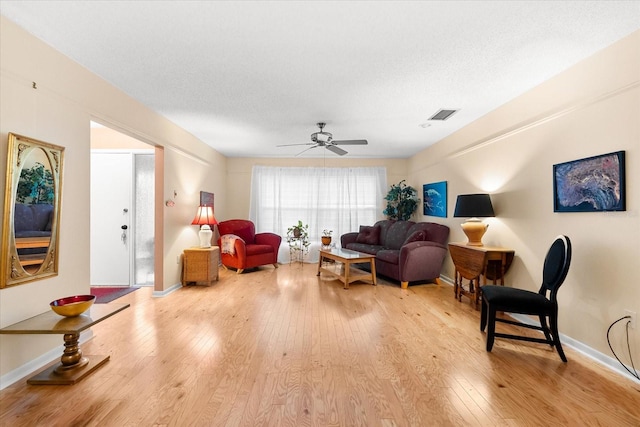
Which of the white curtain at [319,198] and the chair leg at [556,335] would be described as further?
the white curtain at [319,198]

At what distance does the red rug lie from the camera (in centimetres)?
366

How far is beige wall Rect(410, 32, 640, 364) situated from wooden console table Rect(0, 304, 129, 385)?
12.0 feet

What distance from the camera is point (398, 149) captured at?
5598mm

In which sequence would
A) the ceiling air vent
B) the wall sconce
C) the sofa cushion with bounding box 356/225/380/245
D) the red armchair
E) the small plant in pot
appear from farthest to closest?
the small plant in pot
the sofa cushion with bounding box 356/225/380/245
the red armchair
the wall sconce
the ceiling air vent

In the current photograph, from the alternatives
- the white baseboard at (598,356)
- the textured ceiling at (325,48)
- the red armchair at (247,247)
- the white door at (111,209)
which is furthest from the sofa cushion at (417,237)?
the white door at (111,209)

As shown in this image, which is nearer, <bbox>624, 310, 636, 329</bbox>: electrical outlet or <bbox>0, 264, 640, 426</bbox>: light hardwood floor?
<bbox>0, 264, 640, 426</bbox>: light hardwood floor

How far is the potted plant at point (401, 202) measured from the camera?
19.1 ft

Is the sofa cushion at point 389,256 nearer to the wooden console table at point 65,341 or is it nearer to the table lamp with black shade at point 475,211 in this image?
the table lamp with black shade at point 475,211

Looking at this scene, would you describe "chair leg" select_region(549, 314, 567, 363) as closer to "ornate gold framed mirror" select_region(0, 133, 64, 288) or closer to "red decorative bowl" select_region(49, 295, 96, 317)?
"red decorative bowl" select_region(49, 295, 96, 317)

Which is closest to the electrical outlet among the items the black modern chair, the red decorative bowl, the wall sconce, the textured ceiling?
the black modern chair

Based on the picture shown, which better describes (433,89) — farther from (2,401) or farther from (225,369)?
(2,401)

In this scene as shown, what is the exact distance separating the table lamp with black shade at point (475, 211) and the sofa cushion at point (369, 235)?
2.34 m

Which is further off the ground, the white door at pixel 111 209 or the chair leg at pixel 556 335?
the white door at pixel 111 209

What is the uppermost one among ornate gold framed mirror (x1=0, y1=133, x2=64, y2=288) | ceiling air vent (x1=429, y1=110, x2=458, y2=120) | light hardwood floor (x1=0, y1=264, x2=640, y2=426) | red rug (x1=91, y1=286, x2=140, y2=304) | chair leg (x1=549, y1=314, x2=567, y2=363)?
ceiling air vent (x1=429, y1=110, x2=458, y2=120)
